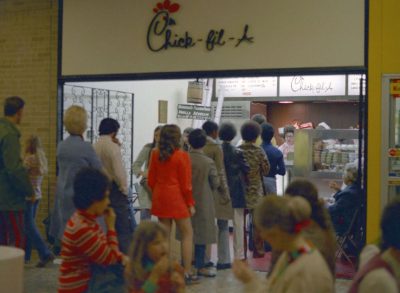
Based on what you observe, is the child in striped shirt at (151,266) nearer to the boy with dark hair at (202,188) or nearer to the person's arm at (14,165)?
the person's arm at (14,165)

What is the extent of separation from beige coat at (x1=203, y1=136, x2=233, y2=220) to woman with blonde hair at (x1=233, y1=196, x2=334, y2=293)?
4.24 metres

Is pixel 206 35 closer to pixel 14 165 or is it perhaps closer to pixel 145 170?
pixel 145 170

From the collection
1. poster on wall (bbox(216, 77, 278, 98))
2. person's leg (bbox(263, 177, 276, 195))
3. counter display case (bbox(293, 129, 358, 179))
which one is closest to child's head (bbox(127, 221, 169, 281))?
person's leg (bbox(263, 177, 276, 195))

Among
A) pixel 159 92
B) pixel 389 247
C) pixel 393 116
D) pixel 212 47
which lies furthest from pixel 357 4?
pixel 159 92

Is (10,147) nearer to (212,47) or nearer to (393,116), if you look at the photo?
(212,47)

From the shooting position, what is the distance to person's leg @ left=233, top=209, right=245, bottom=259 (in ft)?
25.8

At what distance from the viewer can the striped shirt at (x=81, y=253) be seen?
12.6 feet

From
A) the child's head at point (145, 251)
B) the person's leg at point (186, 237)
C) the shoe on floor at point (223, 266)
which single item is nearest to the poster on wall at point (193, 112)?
the shoe on floor at point (223, 266)

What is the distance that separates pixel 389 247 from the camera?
2951 mm

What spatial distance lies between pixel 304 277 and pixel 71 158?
11.1 feet

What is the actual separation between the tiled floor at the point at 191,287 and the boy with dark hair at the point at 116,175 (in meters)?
0.88

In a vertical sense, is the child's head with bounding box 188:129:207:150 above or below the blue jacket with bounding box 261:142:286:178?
above

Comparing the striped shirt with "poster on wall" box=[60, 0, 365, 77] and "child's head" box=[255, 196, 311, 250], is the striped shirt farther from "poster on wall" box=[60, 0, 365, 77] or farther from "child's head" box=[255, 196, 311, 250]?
"poster on wall" box=[60, 0, 365, 77]

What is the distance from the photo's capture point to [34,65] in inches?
349
